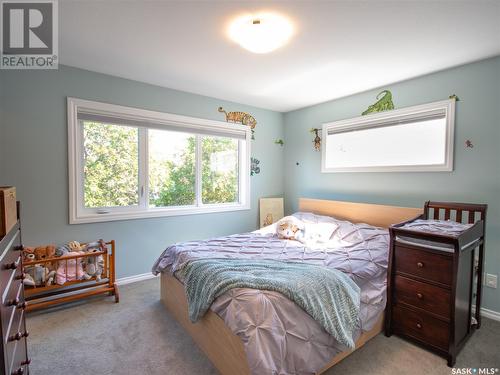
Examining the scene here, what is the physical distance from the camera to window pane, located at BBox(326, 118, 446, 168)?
2.69m

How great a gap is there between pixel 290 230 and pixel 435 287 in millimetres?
1356

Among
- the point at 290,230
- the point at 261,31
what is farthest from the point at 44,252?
the point at 261,31

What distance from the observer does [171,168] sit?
3.41 metres

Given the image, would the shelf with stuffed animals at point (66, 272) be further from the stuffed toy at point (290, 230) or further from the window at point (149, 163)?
the stuffed toy at point (290, 230)

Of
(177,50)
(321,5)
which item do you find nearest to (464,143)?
(321,5)

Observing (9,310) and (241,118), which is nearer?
(9,310)

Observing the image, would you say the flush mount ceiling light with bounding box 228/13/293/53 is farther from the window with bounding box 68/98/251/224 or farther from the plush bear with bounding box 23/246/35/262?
the plush bear with bounding box 23/246/35/262

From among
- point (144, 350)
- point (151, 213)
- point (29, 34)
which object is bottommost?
point (144, 350)

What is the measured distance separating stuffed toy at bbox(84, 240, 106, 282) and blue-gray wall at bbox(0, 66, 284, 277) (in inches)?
6.4

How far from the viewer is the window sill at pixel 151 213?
2.76 metres

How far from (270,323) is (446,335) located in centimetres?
135

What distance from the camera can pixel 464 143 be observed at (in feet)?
8.04

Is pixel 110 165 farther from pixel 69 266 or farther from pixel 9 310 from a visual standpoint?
pixel 9 310

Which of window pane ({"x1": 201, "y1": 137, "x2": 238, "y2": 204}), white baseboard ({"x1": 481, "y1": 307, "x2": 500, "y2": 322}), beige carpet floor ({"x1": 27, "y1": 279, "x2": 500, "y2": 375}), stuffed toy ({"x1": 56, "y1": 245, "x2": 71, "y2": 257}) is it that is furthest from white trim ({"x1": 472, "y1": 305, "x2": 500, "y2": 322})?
stuffed toy ({"x1": 56, "y1": 245, "x2": 71, "y2": 257})
